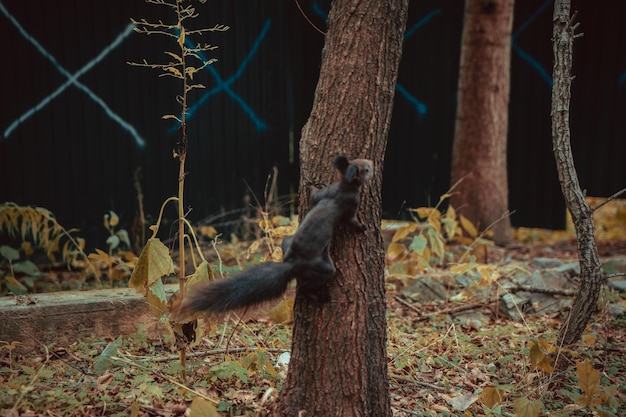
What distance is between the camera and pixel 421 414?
342cm

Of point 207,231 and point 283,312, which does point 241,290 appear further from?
point 207,231

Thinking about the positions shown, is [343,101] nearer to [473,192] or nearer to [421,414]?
[421,414]

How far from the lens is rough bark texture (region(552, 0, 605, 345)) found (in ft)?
12.1

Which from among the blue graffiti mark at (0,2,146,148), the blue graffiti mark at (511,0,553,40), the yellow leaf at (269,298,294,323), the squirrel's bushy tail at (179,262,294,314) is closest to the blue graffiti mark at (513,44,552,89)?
the blue graffiti mark at (511,0,553,40)

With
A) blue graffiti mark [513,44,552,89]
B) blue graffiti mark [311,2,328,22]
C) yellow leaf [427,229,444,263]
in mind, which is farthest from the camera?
blue graffiti mark [311,2,328,22]

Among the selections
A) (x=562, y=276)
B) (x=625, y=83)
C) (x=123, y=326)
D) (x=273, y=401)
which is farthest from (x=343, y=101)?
(x=625, y=83)

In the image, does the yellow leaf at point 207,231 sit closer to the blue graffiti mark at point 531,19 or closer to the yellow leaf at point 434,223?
the yellow leaf at point 434,223

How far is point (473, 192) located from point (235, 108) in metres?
3.00

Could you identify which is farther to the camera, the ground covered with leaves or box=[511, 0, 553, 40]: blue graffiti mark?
box=[511, 0, 553, 40]: blue graffiti mark

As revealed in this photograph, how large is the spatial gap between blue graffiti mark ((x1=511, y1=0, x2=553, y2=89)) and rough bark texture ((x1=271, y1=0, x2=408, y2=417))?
5.42m

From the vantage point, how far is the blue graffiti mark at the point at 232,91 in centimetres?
703

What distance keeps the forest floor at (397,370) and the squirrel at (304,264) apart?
0.85 ft

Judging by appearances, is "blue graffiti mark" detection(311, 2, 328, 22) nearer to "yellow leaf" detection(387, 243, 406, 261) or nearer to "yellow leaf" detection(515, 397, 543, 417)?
"yellow leaf" detection(387, 243, 406, 261)

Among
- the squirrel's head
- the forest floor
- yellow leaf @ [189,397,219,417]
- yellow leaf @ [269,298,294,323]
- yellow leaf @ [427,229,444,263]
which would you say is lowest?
the forest floor
